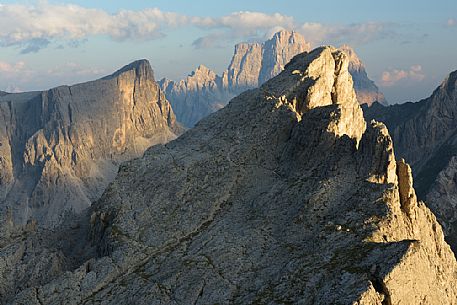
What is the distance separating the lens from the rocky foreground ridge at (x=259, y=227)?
48719 millimetres

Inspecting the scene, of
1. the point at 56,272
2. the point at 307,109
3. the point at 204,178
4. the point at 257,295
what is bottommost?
the point at 56,272

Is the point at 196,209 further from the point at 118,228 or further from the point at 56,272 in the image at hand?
the point at 56,272

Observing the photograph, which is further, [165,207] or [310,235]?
[165,207]

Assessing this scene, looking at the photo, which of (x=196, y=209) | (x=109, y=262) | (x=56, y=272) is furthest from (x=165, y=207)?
(x=56, y=272)

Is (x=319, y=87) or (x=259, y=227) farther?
(x=319, y=87)

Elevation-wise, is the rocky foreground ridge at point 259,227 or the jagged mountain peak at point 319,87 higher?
the jagged mountain peak at point 319,87

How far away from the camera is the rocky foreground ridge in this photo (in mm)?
48719

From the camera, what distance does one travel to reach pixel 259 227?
60.4 metres

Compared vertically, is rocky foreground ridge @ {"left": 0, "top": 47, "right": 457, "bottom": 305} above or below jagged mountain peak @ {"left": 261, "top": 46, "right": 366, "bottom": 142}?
below

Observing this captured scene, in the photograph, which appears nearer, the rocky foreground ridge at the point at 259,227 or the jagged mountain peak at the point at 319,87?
the rocky foreground ridge at the point at 259,227

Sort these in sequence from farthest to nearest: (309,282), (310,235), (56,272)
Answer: (56,272) < (310,235) < (309,282)

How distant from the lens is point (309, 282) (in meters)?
47.1

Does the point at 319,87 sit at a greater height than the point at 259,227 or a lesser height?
greater

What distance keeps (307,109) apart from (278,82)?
8413 millimetres
